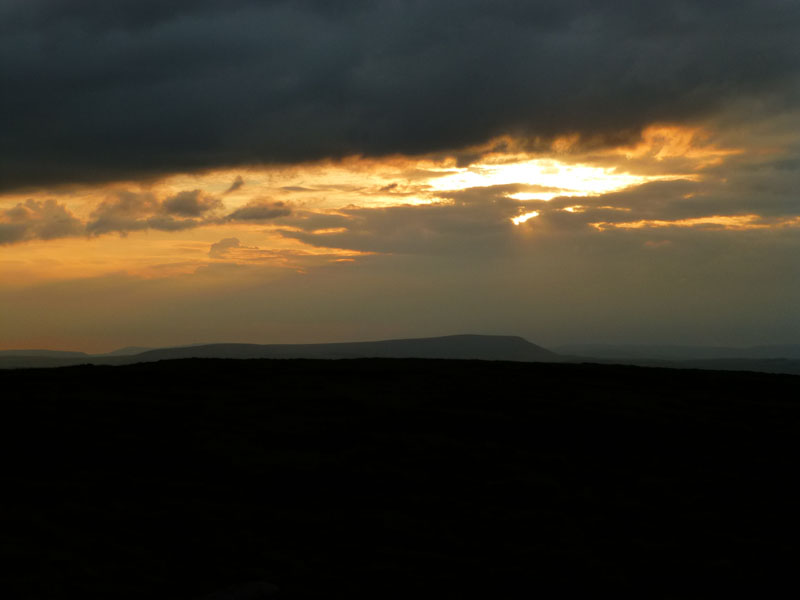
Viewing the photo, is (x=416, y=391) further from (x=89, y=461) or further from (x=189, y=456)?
(x=89, y=461)

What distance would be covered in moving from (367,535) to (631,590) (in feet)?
13.6

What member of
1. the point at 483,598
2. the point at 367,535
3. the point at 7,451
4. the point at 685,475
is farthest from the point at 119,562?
the point at 685,475

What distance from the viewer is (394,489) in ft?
45.6

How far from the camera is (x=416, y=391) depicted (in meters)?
23.2

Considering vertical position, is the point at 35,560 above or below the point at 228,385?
below

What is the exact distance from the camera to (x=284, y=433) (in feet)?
58.3

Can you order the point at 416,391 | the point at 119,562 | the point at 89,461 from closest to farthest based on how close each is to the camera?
the point at 119,562, the point at 89,461, the point at 416,391

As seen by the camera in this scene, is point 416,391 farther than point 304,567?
Yes

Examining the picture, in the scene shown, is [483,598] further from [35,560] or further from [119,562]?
[35,560]

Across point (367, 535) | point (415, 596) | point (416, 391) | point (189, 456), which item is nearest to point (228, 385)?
point (416, 391)

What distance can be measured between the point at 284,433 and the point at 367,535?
657cm

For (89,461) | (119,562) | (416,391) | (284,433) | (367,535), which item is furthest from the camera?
(416,391)

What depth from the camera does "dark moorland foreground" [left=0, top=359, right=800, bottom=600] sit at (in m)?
10.1

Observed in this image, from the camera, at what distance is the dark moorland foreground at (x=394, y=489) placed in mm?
10109
